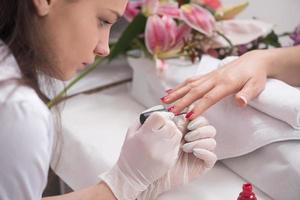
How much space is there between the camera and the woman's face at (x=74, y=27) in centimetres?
65

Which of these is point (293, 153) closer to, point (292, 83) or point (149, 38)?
point (292, 83)

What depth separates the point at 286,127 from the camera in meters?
0.87

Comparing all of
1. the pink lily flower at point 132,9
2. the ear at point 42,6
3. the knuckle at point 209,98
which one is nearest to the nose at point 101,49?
the ear at point 42,6

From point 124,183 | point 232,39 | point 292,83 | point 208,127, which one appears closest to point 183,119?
point 208,127

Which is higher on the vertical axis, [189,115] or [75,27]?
[75,27]

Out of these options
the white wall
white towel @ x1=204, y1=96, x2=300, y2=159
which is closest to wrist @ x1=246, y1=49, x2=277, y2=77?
white towel @ x1=204, y1=96, x2=300, y2=159

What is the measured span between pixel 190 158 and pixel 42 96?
33 cm

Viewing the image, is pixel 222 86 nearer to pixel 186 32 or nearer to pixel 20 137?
pixel 186 32

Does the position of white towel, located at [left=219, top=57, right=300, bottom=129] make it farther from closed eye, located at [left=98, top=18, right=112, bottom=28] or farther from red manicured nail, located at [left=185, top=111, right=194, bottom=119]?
closed eye, located at [left=98, top=18, right=112, bottom=28]

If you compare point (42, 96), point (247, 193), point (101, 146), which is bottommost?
point (101, 146)

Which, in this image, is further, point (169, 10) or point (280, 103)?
point (169, 10)

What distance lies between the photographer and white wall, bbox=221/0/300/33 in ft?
4.64

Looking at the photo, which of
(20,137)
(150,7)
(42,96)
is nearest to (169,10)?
(150,7)

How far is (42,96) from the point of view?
0.72 m
